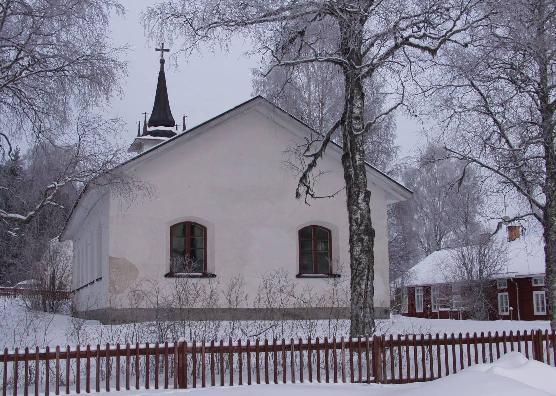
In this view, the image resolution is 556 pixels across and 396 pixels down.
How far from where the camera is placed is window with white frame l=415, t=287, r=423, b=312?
148 feet

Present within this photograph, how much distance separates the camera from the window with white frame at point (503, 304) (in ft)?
125

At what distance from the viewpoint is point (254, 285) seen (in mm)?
18359

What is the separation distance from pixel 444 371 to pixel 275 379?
319 centimetres

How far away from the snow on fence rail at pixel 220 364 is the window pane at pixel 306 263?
7.20 meters

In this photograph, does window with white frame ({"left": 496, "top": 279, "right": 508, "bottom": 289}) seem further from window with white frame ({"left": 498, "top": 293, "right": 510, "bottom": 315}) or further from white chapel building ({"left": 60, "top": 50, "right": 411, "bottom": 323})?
white chapel building ({"left": 60, "top": 50, "right": 411, "bottom": 323})

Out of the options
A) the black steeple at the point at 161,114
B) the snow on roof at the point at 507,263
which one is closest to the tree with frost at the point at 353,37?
the black steeple at the point at 161,114

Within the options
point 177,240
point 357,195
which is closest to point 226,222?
point 177,240

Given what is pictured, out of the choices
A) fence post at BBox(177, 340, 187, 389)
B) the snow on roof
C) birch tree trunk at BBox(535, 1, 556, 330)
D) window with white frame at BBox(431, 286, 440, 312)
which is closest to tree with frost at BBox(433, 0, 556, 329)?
birch tree trunk at BBox(535, 1, 556, 330)

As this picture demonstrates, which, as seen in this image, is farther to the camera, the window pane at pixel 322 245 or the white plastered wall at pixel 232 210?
the window pane at pixel 322 245

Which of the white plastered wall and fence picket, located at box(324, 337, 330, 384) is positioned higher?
the white plastered wall

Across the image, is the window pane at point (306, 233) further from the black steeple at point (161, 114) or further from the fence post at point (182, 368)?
the black steeple at point (161, 114)

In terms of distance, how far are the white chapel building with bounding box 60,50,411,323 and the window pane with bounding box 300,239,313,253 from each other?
0.10ft

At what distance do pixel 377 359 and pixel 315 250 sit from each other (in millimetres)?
8776

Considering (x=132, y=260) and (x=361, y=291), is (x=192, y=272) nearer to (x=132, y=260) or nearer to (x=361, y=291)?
(x=132, y=260)
